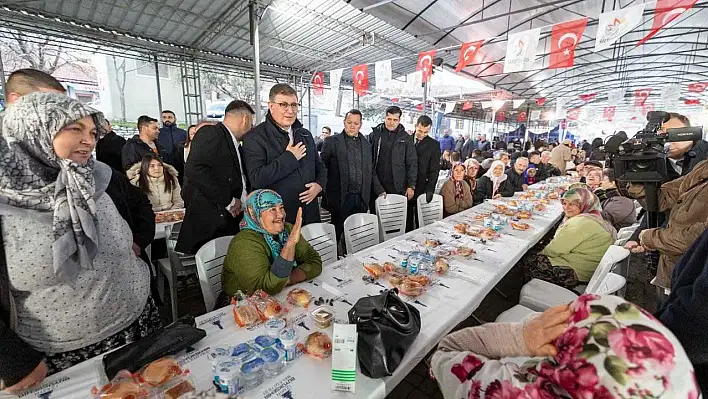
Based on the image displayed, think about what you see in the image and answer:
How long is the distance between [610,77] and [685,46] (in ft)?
13.4

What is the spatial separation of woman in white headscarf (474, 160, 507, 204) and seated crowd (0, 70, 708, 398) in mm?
2705

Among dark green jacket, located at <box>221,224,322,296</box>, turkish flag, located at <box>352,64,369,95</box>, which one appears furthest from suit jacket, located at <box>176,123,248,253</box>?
turkish flag, located at <box>352,64,369,95</box>

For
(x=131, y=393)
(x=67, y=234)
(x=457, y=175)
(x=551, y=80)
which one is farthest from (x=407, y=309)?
(x=551, y=80)

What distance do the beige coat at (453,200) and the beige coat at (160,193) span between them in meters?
3.53

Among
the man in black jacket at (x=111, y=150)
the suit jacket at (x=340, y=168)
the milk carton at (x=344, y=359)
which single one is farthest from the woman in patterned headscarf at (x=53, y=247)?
the man in black jacket at (x=111, y=150)

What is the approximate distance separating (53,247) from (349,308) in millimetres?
1180

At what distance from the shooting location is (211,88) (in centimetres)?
1069

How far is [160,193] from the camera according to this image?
362 centimetres

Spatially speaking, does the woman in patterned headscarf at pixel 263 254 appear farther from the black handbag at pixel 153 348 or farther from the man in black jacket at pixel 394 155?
the man in black jacket at pixel 394 155

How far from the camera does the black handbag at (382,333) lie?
110 centimetres

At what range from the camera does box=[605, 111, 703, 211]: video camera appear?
1.79m

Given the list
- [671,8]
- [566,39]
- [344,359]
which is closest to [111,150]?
[344,359]

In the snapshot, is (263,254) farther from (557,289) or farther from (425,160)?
(425,160)

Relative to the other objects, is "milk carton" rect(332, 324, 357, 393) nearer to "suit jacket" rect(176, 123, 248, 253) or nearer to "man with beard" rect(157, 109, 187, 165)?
"suit jacket" rect(176, 123, 248, 253)
